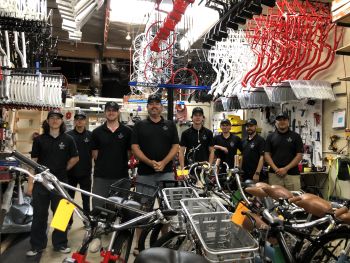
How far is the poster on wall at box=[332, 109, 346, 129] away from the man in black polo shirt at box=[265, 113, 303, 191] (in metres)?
0.52

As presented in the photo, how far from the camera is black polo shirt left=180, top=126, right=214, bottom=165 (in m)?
4.66

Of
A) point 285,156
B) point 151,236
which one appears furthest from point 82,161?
point 285,156

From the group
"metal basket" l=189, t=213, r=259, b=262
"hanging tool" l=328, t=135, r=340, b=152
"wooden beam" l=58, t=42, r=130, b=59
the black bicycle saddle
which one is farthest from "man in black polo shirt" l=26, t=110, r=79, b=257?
"wooden beam" l=58, t=42, r=130, b=59

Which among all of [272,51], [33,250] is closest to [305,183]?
[272,51]

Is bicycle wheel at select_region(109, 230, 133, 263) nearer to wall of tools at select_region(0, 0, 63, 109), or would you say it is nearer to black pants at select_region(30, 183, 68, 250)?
black pants at select_region(30, 183, 68, 250)

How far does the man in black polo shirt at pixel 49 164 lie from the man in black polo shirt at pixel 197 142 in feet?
5.30

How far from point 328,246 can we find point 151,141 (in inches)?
77.4

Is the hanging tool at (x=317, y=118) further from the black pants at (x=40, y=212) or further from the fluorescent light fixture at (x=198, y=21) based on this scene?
the black pants at (x=40, y=212)

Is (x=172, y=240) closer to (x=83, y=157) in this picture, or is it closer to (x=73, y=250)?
(x=73, y=250)

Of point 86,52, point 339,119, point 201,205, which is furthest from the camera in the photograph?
point 86,52

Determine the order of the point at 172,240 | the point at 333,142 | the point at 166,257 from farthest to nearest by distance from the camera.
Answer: the point at 333,142 → the point at 172,240 → the point at 166,257

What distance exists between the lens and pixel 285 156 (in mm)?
4387

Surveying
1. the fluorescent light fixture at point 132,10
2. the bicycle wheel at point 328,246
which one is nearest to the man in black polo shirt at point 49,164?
the bicycle wheel at point 328,246

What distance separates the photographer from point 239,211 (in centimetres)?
203
